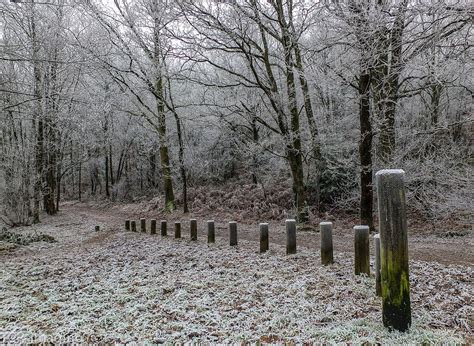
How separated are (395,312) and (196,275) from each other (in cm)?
358

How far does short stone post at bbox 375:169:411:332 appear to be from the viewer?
3.52 meters

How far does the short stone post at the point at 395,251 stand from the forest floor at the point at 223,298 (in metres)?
0.21

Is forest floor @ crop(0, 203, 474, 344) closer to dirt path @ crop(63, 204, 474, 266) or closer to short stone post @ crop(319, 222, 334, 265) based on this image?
dirt path @ crop(63, 204, 474, 266)

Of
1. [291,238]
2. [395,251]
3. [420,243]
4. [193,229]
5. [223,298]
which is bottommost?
[420,243]

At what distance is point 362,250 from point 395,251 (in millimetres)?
2092

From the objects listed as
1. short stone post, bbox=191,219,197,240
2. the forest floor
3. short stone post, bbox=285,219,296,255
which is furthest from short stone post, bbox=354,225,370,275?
short stone post, bbox=191,219,197,240

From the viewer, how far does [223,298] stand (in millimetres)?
4910

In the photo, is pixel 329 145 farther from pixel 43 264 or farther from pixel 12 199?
pixel 12 199

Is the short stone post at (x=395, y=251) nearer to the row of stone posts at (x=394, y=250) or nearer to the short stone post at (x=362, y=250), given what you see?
the row of stone posts at (x=394, y=250)

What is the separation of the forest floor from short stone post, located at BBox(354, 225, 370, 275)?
0.27 meters

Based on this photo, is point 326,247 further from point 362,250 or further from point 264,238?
point 264,238

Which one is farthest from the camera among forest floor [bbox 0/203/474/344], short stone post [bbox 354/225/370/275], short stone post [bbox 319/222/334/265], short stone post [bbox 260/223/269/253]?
short stone post [bbox 260/223/269/253]

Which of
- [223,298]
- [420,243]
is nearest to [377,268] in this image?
[223,298]

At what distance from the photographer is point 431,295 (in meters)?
4.66
